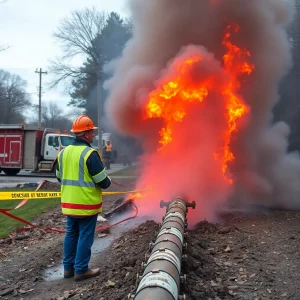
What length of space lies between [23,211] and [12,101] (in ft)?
202

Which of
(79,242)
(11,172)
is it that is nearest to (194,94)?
(79,242)

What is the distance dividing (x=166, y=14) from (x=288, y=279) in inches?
282

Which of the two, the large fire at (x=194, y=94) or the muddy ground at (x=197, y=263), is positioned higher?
the large fire at (x=194, y=94)

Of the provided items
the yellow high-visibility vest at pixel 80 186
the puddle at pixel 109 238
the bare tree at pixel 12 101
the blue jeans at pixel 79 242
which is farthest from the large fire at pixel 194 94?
the bare tree at pixel 12 101

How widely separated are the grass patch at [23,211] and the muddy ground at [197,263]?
52 cm

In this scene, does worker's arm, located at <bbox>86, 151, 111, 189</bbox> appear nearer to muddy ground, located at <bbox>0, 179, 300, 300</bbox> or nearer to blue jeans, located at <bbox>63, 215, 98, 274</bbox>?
blue jeans, located at <bbox>63, 215, 98, 274</bbox>

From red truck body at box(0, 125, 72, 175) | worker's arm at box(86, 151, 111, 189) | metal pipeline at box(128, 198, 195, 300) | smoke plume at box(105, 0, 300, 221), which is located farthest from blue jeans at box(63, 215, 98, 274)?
red truck body at box(0, 125, 72, 175)

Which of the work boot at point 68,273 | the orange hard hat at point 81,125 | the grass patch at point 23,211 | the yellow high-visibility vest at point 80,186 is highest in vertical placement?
the orange hard hat at point 81,125

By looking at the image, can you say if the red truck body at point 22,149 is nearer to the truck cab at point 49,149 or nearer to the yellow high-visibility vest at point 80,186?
the truck cab at point 49,149

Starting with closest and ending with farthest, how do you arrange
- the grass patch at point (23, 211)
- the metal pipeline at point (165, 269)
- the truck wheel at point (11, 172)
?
the metal pipeline at point (165, 269), the grass patch at point (23, 211), the truck wheel at point (11, 172)

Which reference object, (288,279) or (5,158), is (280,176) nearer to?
(288,279)

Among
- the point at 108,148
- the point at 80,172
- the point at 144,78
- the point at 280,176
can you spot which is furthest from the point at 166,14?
the point at 108,148

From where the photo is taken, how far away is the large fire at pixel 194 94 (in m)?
8.63

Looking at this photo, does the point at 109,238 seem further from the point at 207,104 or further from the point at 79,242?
the point at 207,104
